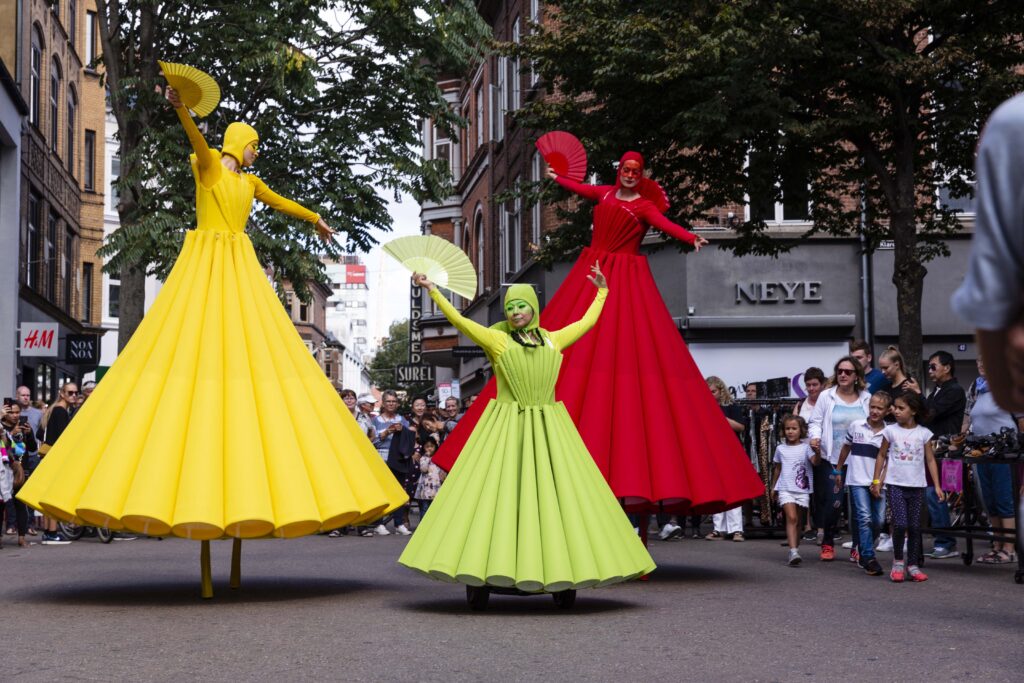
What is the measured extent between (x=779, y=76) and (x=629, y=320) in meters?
8.31

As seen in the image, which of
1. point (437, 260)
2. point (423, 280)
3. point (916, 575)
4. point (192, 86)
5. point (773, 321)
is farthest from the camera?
point (773, 321)

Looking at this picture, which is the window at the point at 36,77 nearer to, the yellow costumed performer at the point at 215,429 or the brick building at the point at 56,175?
the brick building at the point at 56,175

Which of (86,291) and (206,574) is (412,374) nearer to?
(86,291)

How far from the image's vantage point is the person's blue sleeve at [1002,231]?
2.03 m

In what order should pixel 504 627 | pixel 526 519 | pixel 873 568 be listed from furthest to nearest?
pixel 873 568 → pixel 526 519 → pixel 504 627

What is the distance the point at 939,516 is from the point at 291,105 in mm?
11700

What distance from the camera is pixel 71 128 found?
132ft

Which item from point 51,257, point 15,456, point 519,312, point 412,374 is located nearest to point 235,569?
point 519,312

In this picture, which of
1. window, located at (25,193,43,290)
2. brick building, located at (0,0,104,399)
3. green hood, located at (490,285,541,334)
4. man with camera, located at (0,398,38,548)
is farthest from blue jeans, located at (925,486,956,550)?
window, located at (25,193,43,290)

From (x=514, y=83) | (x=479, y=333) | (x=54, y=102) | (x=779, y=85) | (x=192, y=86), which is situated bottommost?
(x=479, y=333)

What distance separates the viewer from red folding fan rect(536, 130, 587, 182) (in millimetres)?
11703

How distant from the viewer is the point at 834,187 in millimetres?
20641

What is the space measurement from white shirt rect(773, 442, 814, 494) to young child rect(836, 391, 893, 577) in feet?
3.30

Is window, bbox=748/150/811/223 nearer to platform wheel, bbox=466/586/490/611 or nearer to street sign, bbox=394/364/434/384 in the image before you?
platform wheel, bbox=466/586/490/611
